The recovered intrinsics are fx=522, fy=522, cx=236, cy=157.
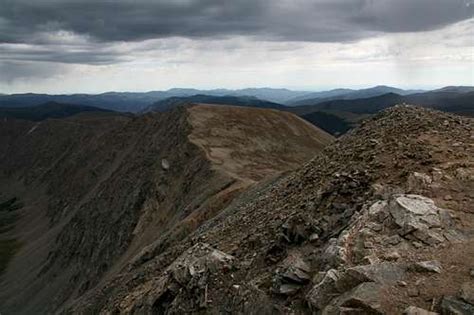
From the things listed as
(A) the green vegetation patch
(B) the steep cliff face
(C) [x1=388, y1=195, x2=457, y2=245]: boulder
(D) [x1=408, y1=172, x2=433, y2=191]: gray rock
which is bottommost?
(A) the green vegetation patch

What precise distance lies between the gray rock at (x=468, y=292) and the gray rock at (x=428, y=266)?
0.96 m

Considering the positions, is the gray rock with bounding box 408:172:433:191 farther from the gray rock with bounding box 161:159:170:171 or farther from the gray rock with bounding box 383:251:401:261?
the gray rock with bounding box 161:159:170:171

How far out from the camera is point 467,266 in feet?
44.5

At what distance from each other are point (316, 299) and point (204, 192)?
42.4 metres

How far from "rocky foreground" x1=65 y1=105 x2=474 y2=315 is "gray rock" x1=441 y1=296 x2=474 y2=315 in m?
0.02

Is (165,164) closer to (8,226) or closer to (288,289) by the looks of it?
(288,289)

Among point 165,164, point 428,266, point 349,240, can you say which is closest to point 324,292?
point 349,240

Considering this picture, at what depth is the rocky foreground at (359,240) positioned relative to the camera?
13680mm

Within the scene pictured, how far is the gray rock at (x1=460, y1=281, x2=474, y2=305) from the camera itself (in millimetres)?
12220

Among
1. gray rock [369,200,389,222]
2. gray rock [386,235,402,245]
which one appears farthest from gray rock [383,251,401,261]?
gray rock [369,200,389,222]

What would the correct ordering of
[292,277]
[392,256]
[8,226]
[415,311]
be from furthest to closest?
[8,226], [292,277], [392,256], [415,311]

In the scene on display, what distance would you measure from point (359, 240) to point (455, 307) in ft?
13.1

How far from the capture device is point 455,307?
12164 millimetres

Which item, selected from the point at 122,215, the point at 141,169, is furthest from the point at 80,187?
the point at 122,215
